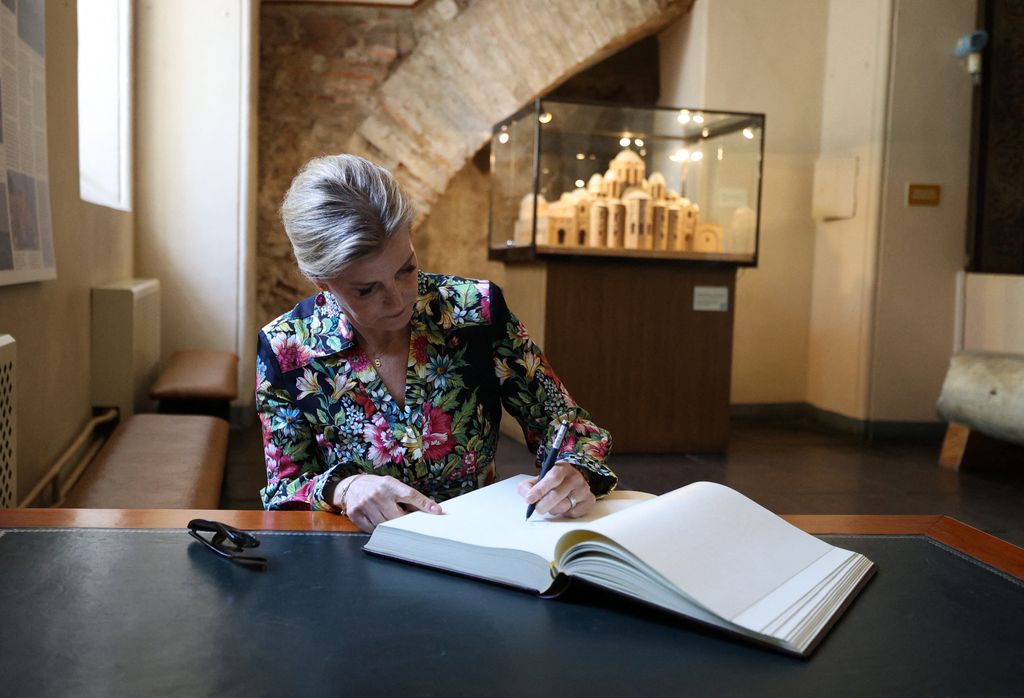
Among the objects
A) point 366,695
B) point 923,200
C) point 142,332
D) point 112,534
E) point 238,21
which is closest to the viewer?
point 366,695

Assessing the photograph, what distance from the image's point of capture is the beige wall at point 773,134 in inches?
286

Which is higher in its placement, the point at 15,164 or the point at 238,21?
the point at 238,21

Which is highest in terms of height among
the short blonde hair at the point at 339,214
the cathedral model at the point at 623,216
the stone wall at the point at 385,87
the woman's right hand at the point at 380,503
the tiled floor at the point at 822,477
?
the stone wall at the point at 385,87

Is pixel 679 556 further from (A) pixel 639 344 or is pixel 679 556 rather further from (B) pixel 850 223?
(B) pixel 850 223

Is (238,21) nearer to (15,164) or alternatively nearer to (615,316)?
(615,316)

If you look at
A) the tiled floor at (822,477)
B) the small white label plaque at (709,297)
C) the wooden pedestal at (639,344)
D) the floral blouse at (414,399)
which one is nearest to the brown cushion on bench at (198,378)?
the tiled floor at (822,477)

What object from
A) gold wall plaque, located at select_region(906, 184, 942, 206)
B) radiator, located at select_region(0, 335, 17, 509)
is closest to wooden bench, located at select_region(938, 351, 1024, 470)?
gold wall plaque, located at select_region(906, 184, 942, 206)

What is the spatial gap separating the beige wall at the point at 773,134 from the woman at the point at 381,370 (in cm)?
578

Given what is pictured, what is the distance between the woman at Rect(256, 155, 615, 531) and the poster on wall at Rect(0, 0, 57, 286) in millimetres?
1131

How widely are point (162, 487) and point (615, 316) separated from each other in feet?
10.9

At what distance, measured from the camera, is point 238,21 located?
6.26 metres

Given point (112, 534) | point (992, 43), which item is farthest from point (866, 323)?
point (112, 534)

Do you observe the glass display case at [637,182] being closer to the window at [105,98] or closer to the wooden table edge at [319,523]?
the window at [105,98]

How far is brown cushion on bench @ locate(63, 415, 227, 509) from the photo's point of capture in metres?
2.81
